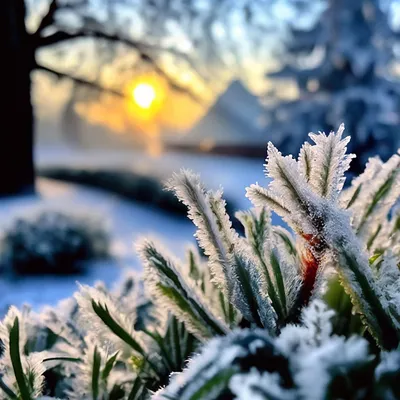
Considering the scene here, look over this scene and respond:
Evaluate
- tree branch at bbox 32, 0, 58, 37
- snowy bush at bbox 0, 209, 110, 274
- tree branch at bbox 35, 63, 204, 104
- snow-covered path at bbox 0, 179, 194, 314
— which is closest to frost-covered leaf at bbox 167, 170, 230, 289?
snow-covered path at bbox 0, 179, 194, 314

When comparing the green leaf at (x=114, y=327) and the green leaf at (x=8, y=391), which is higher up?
the green leaf at (x=114, y=327)

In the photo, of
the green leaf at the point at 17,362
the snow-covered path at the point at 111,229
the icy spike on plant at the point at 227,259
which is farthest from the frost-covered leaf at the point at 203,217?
the snow-covered path at the point at 111,229

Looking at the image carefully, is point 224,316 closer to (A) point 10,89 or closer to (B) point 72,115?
(A) point 10,89

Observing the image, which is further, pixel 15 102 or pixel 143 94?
pixel 143 94

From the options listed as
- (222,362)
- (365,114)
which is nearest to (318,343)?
(222,362)

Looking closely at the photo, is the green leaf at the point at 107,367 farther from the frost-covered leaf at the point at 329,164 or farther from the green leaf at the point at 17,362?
the frost-covered leaf at the point at 329,164

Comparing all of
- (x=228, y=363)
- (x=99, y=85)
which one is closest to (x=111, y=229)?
(x=99, y=85)

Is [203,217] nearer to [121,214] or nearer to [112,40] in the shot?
[121,214]
